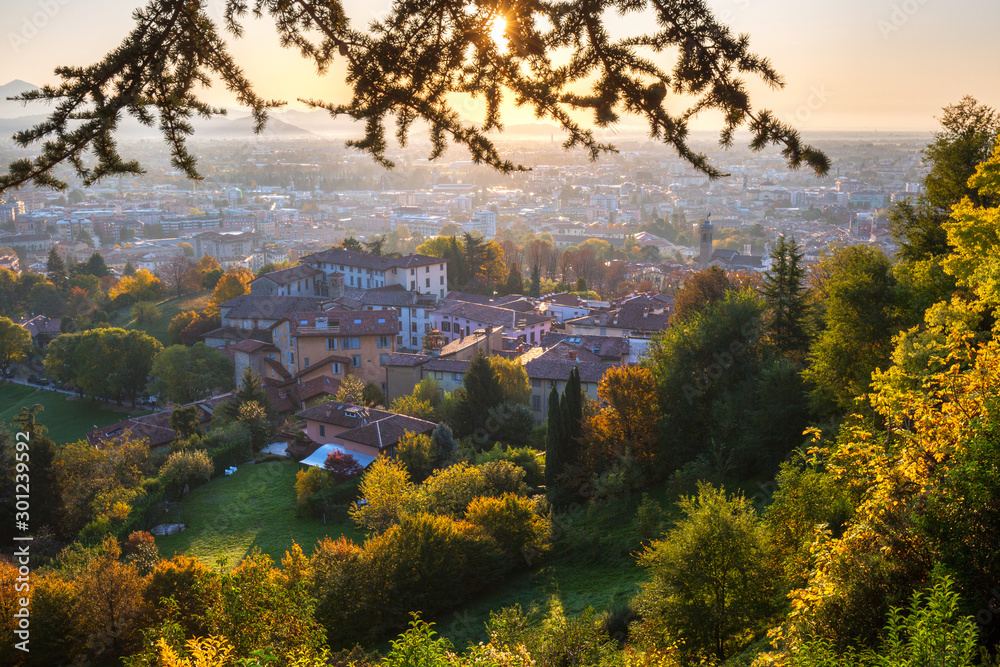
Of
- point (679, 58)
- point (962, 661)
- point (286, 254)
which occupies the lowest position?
point (286, 254)

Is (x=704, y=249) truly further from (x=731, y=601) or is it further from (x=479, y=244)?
(x=731, y=601)

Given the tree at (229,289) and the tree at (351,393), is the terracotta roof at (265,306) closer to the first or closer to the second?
the tree at (229,289)

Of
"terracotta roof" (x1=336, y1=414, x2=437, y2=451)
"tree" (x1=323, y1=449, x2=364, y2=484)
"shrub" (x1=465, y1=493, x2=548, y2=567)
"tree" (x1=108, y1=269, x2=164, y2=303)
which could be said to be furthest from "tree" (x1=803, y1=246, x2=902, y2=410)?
"tree" (x1=108, y1=269, x2=164, y2=303)

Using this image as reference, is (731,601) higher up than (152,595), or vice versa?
(731,601)

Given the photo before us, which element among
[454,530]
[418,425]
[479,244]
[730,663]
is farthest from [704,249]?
[730,663]

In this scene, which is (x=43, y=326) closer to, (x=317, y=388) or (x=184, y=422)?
(x=317, y=388)

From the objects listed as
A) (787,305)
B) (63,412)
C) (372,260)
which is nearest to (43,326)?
(63,412)

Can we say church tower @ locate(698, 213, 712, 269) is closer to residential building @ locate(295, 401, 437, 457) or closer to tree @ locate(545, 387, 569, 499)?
residential building @ locate(295, 401, 437, 457)

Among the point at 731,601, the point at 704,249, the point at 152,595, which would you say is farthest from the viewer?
the point at 704,249
